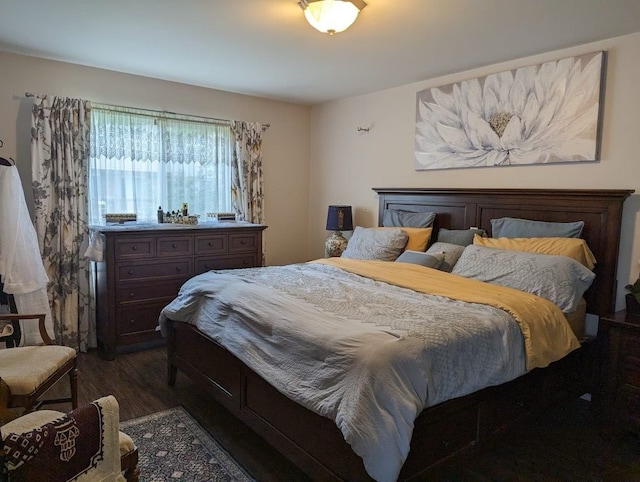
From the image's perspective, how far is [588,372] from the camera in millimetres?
2881

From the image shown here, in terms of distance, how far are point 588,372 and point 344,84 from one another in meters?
3.18

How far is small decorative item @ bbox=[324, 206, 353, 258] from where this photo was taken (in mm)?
4621

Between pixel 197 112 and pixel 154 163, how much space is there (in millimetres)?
709

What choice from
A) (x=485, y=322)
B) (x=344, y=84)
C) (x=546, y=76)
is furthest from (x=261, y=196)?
(x=485, y=322)

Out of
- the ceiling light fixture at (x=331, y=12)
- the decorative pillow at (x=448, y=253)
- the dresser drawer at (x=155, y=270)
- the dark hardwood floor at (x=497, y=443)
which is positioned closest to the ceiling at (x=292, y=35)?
the ceiling light fixture at (x=331, y=12)

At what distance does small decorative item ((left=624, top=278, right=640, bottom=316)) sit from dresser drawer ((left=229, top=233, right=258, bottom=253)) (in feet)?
10.2

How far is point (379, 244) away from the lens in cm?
378

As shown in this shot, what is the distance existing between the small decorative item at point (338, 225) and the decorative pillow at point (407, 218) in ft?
1.43

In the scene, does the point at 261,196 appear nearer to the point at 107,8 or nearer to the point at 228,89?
the point at 228,89

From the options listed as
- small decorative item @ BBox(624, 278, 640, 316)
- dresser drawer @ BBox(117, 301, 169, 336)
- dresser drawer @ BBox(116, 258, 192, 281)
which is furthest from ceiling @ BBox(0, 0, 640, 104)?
dresser drawer @ BBox(117, 301, 169, 336)

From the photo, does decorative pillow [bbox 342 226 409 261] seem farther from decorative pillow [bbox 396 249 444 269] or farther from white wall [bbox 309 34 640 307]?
white wall [bbox 309 34 640 307]

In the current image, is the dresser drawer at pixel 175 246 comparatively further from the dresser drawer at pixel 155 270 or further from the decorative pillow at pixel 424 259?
the decorative pillow at pixel 424 259

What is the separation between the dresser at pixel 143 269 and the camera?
363 centimetres

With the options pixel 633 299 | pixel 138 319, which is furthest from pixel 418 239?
pixel 138 319
